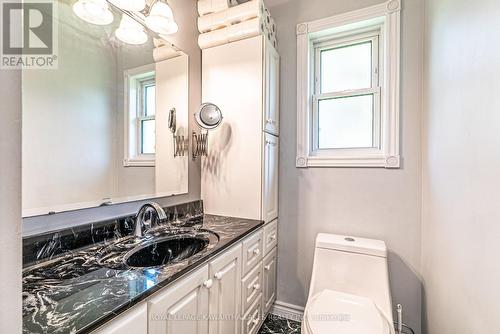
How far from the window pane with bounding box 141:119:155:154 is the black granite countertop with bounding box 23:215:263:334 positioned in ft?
1.95

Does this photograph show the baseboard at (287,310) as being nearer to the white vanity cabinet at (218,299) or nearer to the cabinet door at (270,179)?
the white vanity cabinet at (218,299)

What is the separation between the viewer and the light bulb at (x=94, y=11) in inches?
41.9

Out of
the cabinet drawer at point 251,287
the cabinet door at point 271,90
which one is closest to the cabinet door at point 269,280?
the cabinet drawer at point 251,287

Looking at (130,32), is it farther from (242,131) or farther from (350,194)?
(350,194)

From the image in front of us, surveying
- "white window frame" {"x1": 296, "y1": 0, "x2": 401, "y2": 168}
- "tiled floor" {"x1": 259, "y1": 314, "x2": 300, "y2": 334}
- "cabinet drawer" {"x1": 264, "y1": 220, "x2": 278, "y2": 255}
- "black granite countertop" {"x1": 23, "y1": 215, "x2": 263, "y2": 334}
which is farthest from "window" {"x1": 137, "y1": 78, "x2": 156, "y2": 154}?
"tiled floor" {"x1": 259, "y1": 314, "x2": 300, "y2": 334}

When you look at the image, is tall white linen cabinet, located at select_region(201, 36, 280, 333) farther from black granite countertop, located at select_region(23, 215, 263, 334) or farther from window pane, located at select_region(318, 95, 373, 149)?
black granite countertop, located at select_region(23, 215, 263, 334)

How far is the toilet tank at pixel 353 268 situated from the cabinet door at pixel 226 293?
58cm

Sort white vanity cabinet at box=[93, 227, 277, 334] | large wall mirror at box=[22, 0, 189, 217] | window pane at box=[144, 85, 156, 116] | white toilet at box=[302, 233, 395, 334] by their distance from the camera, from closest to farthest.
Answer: white vanity cabinet at box=[93, 227, 277, 334] → large wall mirror at box=[22, 0, 189, 217] → white toilet at box=[302, 233, 395, 334] → window pane at box=[144, 85, 156, 116]

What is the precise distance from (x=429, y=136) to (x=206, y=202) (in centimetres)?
158

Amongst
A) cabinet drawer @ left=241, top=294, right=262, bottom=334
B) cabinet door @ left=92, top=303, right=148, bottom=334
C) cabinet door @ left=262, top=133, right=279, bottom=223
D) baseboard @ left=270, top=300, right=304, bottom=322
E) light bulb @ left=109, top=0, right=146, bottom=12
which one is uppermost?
light bulb @ left=109, top=0, right=146, bottom=12

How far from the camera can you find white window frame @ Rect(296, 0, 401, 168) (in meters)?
1.61

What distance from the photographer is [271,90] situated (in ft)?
5.65

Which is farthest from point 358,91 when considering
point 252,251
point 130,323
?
point 130,323

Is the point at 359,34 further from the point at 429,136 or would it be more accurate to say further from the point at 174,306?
the point at 174,306
